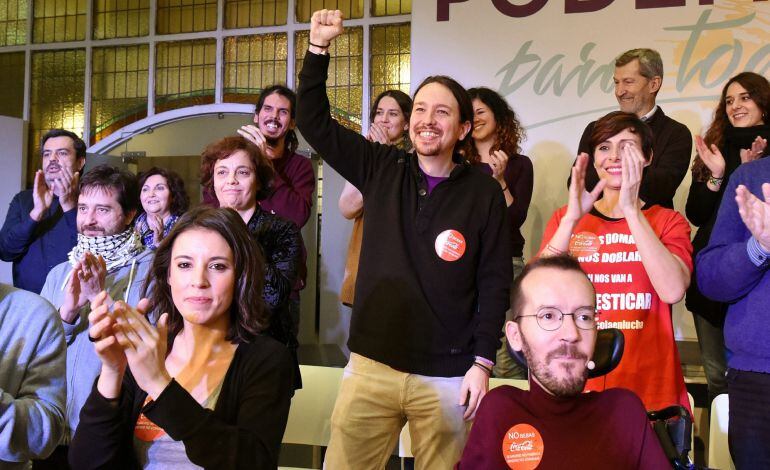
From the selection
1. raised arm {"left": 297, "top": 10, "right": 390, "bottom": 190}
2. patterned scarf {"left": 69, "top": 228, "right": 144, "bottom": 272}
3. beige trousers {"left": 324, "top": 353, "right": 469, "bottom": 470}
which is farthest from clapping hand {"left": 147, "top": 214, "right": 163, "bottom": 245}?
beige trousers {"left": 324, "top": 353, "right": 469, "bottom": 470}

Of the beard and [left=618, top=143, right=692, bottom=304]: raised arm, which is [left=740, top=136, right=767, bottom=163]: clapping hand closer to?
[left=618, top=143, right=692, bottom=304]: raised arm

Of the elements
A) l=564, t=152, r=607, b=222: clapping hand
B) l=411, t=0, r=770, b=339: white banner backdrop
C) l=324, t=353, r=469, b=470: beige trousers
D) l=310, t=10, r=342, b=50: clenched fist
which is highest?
l=411, t=0, r=770, b=339: white banner backdrop

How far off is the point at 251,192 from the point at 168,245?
95 centimetres

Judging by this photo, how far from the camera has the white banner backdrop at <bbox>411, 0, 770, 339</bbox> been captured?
4.73 metres

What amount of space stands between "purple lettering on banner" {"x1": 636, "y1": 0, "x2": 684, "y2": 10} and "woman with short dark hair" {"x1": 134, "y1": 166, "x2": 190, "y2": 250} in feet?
9.85

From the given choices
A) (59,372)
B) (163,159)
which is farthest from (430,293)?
(163,159)

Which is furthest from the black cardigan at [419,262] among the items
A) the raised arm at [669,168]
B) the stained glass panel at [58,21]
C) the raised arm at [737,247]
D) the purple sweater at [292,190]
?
the stained glass panel at [58,21]

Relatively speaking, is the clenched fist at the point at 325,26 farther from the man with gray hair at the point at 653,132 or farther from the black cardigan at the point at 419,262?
the man with gray hair at the point at 653,132

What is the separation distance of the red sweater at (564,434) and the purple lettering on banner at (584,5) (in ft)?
11.8

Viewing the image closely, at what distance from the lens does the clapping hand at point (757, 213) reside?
2049mm

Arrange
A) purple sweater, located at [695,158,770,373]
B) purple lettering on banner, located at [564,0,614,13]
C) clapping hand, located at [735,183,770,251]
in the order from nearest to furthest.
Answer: clapping hand, located at [735,183,770,251] → purple sweater, located at [695,158,770,373] → purple lettering on banner, located at [564,0,614,13]

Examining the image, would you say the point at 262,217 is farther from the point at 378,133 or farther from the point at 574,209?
the point at 574,209

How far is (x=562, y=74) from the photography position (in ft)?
16.3

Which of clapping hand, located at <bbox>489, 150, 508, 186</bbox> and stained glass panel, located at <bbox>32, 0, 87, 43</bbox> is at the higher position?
stained glass panel, located at <bbox>32, 0, 87, 43</bbox>
